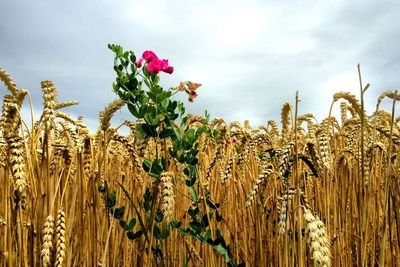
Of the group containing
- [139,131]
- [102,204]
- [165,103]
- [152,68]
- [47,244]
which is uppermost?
[152,68]

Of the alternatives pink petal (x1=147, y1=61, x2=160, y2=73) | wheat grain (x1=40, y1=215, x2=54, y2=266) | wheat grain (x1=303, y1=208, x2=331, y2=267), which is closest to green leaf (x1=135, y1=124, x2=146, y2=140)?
pink petal (x1=147, y1=61, x2=160, y2=73)

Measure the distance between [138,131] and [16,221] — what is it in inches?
17.3

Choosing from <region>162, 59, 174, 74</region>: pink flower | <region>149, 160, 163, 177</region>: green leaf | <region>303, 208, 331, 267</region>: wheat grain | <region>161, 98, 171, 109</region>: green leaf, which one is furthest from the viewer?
<region>162, 59, 174, 74</region>: pink flower

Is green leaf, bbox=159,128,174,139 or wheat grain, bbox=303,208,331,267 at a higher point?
green leaf, bbox=159,128,174,139

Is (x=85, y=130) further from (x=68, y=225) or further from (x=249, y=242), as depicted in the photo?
(x=249, y=242)

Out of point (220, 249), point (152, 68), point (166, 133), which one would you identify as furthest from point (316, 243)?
point (152, 68)

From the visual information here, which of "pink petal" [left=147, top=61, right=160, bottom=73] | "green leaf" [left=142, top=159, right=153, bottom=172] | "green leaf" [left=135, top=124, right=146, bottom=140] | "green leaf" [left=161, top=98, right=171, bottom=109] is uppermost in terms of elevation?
"pink petal" [left=147, top=61, right=160, bottom=73]

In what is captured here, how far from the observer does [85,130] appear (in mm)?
1244

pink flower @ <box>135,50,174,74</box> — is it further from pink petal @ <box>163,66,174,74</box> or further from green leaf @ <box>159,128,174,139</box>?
green leaf @ <box>159,128,174,139</box>

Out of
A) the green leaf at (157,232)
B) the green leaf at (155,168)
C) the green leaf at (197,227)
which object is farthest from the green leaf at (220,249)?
the green leaf at (155,168)

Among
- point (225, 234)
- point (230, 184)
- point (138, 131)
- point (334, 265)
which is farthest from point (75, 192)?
point (334, 265)

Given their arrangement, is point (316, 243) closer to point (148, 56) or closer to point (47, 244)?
point (47, 244)

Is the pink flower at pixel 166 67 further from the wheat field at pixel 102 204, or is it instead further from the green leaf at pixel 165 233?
the green leaf at pixel 165 233

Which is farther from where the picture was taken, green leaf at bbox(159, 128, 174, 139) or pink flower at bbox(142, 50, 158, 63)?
pink flower at bbox(142, 50, 158, 63)
